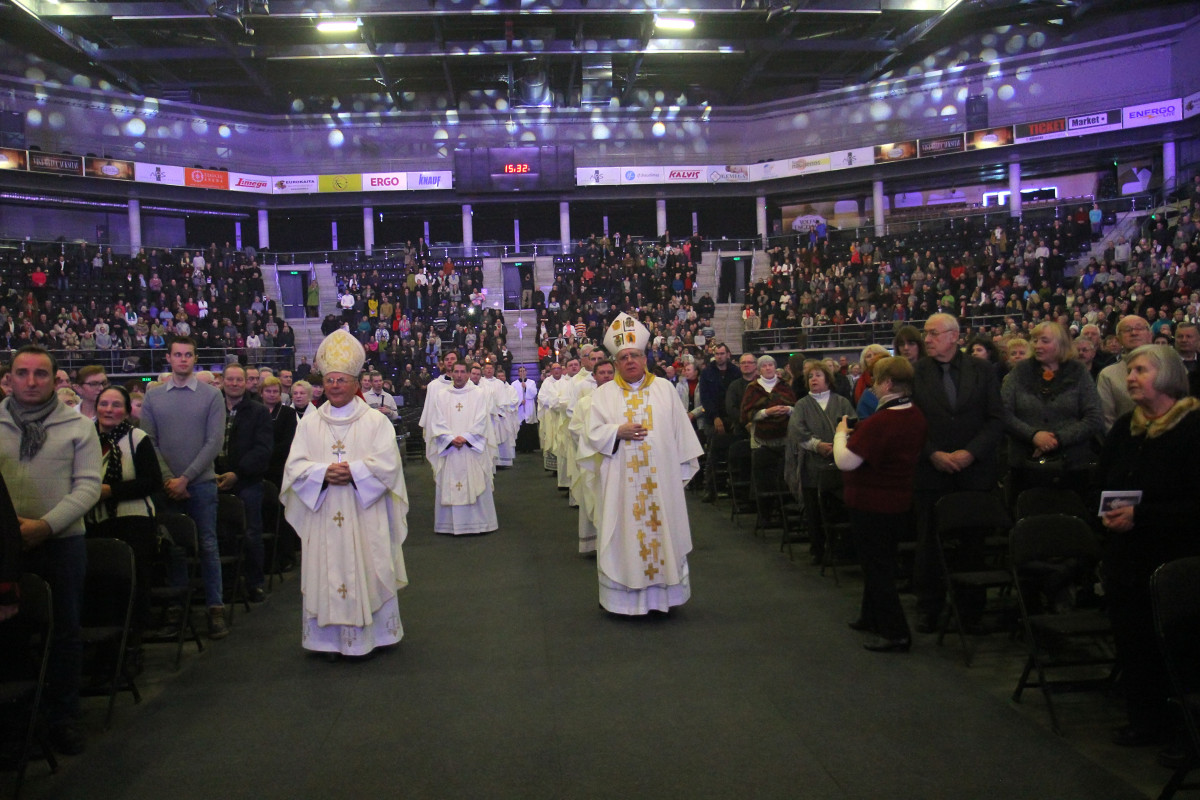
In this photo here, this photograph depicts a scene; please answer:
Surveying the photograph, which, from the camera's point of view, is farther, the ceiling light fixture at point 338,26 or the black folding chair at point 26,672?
the ceiling light fixture at point 338,26

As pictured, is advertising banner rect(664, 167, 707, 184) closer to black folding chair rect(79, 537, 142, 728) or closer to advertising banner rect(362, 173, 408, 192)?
advertising banner rect(362, 173, 408, 192)

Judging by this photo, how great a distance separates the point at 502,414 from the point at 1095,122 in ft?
81.1

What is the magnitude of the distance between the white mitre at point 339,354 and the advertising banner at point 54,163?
99.2ft

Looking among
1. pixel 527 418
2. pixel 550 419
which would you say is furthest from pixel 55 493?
pixel 527 418

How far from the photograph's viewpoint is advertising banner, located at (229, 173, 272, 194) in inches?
1382

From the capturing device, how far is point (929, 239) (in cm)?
2823

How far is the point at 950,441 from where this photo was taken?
20.0ft

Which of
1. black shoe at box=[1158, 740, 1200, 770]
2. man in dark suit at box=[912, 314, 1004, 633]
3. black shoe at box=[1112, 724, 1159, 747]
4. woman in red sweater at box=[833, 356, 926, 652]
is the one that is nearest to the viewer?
black shoe at box=[1158, 740, 1200, 770]

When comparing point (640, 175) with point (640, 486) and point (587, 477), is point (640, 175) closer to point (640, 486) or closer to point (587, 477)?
point (587, 477)

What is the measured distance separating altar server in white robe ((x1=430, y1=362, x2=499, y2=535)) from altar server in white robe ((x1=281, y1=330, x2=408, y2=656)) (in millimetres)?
4271

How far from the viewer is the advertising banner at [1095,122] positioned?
30719 mm

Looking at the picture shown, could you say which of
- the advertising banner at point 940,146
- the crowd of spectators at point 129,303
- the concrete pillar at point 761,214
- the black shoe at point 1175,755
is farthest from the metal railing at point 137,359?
the advertising banner at point 940,146

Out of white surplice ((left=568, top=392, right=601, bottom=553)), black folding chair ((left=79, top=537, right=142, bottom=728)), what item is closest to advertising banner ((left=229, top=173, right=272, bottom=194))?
white surplice ((left=568, top=392, right=601, bottom=553))

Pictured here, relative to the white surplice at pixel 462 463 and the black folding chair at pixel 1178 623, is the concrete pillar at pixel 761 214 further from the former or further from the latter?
the black folding chair at pixel 1178 623
